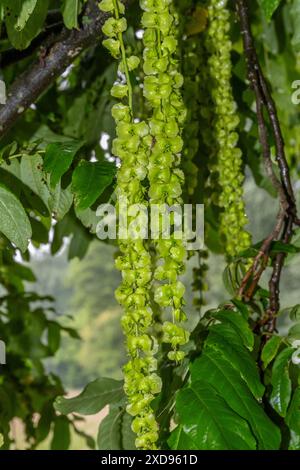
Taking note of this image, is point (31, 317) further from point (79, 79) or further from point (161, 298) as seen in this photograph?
point (161, 298)

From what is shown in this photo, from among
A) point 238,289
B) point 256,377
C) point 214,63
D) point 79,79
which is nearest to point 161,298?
point 256,377

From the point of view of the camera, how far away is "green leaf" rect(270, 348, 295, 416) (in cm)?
97

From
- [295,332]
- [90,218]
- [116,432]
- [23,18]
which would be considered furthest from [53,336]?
[23,18]

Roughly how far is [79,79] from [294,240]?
2.98 ft

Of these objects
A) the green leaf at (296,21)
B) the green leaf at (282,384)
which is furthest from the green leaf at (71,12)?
the green leaf at (282,384)

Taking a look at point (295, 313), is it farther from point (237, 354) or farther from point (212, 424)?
point (212, 424)

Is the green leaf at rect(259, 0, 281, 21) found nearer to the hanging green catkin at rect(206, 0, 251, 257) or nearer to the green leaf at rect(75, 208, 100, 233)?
the hanging green catkin at rect(206, 0, 251, 257)

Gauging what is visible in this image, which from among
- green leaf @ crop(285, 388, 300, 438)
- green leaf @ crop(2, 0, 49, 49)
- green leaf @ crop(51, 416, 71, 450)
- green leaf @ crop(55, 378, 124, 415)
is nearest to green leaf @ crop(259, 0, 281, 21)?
green leaf @ crop(2, 0, 49, 49)

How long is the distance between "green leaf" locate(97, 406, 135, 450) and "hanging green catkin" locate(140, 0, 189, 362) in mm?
466

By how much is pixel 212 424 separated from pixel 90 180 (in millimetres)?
355

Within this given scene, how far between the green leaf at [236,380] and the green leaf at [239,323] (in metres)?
0.03

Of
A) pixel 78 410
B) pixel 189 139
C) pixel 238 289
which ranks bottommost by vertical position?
pixel 78 410

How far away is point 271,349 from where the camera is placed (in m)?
1.03

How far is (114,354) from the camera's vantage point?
1828 centimetres
